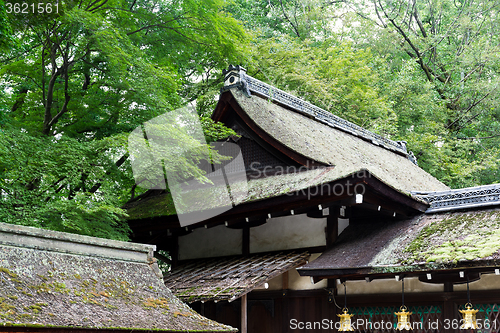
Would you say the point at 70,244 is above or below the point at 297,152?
below

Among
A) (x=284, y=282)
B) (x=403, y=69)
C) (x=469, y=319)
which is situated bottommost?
(x=469, y=319)

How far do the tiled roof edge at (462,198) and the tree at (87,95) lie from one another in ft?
20.1

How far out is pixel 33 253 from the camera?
5199 mm

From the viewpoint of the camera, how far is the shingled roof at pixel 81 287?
4.59 meters

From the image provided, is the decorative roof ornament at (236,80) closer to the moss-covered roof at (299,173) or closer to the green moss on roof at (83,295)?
the moss-covered roof at (299,173)

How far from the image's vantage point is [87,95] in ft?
37.4

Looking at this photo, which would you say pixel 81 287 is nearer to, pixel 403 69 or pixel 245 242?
pixel 245 242

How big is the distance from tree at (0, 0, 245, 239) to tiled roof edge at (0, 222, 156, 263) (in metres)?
2.55

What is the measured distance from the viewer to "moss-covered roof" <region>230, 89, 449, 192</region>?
10.5 meters

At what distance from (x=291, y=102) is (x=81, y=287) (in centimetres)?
959

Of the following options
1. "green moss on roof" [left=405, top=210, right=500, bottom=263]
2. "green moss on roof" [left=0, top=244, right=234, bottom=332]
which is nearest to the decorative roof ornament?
"green moss on roof" [left=405, top=210, right=500, bottom=263]

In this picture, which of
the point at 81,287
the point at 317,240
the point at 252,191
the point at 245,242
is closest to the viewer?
the point at 81,287

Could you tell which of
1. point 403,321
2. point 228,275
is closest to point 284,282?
point 228,275

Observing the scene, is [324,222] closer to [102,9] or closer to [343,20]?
[102,9]
